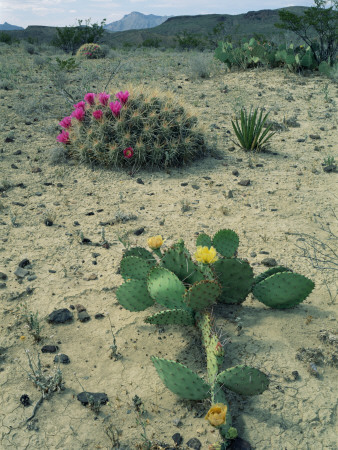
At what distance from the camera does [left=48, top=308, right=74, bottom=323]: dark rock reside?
3.12 meters

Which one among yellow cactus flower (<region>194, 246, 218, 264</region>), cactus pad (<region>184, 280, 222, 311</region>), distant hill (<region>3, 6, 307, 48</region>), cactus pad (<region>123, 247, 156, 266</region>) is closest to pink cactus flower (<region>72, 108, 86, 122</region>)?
cactus pad (<region>123, 247, 156, 266</region>)

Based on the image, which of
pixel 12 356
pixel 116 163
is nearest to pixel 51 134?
pixel 116 163

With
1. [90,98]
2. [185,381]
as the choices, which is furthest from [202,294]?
[90,98]

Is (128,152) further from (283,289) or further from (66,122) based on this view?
(283,289)

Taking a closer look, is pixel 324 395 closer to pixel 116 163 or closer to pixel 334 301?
pixel 334 301

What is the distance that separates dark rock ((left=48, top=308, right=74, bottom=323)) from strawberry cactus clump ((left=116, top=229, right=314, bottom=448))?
0.50 metres

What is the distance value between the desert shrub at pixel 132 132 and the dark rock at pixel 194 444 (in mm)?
3836

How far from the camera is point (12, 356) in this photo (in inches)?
→ 111

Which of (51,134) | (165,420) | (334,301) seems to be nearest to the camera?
(165,420)

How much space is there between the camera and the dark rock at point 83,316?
3146 mm

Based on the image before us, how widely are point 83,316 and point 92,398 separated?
0.79 meters

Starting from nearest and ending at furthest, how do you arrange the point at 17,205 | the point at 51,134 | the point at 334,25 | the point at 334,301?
the point at 334,301, the point at 17,205, the point at 51,134, the point at 334,25

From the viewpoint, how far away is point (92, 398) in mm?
2477

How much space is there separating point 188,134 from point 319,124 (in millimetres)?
2542
